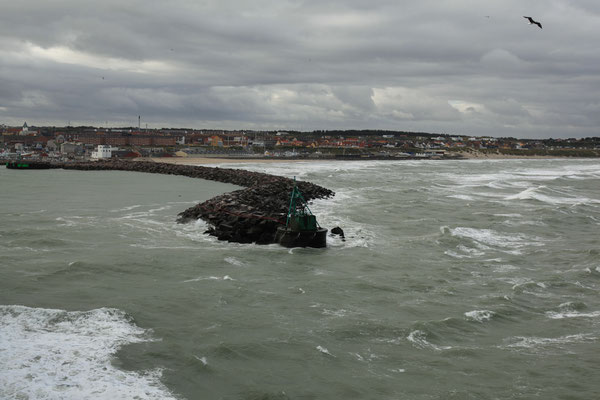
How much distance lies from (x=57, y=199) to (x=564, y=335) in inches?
1224

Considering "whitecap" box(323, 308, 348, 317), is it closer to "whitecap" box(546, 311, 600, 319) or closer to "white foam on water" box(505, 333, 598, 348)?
"white foam on water" box(505, 333, 598, 348)

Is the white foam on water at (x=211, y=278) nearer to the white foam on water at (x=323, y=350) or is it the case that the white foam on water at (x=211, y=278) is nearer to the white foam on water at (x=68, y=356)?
the white foam on water at (x=68, y=356)

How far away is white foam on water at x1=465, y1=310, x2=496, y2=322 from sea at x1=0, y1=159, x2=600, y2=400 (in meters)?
0.05

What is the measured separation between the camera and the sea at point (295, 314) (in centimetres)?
978

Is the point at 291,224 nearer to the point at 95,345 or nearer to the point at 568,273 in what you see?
the point at 568,273

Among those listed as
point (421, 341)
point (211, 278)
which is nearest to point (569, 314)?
point (421, 341)

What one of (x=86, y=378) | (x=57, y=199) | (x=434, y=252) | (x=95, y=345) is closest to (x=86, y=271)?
(x=95, y=345)

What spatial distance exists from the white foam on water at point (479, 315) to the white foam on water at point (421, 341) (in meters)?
1.82

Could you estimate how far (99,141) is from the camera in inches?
6294

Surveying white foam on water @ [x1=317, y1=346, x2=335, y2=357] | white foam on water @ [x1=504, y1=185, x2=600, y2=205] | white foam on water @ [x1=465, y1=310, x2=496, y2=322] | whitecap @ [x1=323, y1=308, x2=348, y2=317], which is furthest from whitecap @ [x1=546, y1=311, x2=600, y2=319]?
white foam on water @ [x1=504, y1=185, x2=600, y2=205]

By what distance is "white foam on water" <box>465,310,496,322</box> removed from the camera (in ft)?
43.9

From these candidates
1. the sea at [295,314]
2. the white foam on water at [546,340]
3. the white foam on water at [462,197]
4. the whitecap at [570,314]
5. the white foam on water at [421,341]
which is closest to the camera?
the sea at [295,314]

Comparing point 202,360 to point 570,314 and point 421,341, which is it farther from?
point 570,314

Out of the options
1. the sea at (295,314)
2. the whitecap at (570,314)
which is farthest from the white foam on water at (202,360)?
the whitecap at (570,314)
